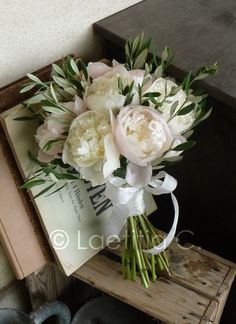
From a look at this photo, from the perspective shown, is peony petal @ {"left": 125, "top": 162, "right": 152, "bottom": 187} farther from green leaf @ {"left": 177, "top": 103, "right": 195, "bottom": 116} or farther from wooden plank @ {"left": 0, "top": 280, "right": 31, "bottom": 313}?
wooden plank @ {"left": 0, "top": 280, "right": 31, "bottom": 313}

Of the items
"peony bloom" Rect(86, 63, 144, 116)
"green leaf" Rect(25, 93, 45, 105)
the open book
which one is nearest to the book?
the open book

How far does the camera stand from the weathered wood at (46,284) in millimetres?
1287

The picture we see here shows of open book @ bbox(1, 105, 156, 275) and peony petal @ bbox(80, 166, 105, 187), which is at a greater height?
peony petal @ bbox(80, 166, 105, 187)

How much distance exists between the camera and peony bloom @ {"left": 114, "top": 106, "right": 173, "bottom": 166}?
82cm

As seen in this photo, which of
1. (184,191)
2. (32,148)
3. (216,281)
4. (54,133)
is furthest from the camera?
(184,191)

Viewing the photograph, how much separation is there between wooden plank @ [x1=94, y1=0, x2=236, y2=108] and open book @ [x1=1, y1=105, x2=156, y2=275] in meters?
0.35

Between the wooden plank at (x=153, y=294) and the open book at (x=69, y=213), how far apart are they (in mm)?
46

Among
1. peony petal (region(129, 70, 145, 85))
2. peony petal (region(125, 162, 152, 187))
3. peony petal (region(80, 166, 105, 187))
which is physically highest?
peony petal (region(129, 70, 145, 85))

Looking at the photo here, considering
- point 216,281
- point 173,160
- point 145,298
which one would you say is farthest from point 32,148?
point 216,281

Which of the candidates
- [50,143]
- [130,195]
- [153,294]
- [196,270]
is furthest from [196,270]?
[50,143]

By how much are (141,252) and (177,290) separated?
126 millimetres

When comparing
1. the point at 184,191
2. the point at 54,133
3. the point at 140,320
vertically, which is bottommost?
the point at 140,320

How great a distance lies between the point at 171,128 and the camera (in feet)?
2.89

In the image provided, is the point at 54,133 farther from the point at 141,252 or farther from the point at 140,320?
the point at 140,320
